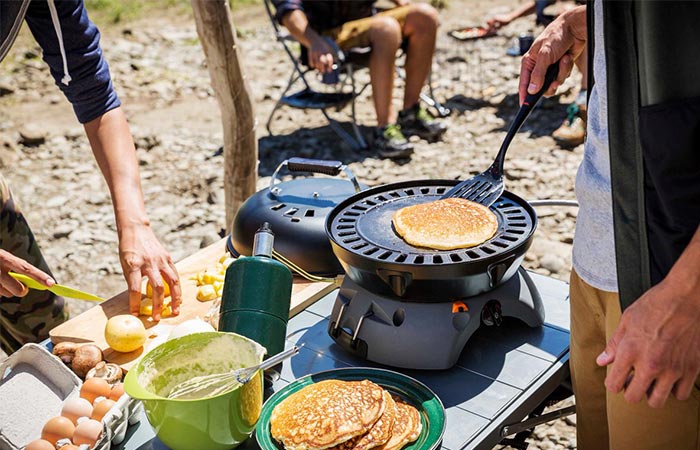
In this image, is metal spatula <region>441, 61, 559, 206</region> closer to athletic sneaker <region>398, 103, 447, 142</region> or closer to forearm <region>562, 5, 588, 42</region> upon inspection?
forearm <region>562, 5, 588, 42</region>

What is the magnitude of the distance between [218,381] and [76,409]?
369 millimetres

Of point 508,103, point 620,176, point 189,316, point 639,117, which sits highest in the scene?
point 639,117

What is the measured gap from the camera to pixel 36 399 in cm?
192

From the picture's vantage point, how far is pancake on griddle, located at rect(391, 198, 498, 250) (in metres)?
1.92

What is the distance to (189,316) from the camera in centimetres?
235

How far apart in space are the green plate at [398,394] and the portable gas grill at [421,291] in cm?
9

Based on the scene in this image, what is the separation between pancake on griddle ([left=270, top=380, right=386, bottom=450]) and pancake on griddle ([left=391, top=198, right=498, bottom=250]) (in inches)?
15.6

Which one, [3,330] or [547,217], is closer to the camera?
[3,330]

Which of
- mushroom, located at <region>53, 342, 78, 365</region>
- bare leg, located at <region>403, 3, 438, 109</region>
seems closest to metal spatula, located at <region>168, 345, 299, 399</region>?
mushroom, located at <region>53, 342, 78, 365</region>

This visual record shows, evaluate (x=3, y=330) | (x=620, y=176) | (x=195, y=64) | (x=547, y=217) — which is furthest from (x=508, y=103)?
(x=620, y=176)

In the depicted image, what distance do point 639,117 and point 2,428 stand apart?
1577 mm

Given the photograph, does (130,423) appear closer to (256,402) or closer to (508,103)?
(256,402)

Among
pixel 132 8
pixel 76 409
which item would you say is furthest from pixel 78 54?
pixel 132 8

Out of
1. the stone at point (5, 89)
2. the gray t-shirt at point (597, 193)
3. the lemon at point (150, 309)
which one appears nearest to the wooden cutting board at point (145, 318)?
the lemon at point (150, 309)
